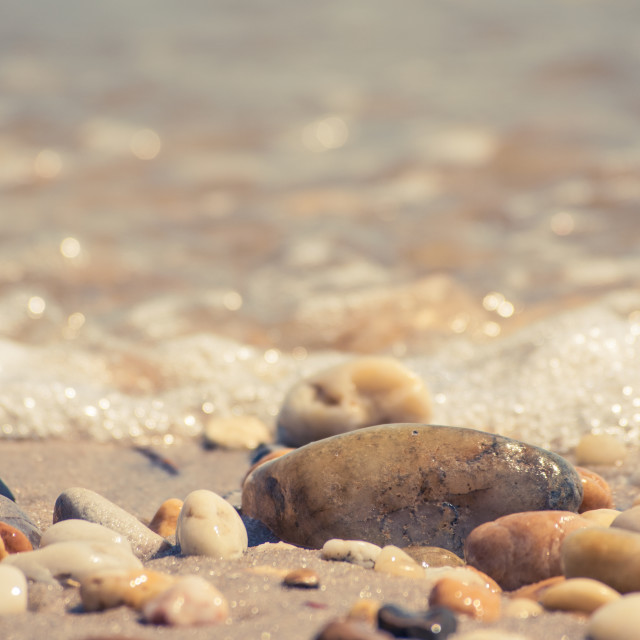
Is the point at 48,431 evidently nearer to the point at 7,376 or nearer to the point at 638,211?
the point at 7,376

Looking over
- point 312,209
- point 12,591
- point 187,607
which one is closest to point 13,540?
point 12,591

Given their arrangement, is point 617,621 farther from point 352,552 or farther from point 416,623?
point 352,552

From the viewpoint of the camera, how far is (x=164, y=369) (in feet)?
10.3

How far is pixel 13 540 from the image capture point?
1538mm

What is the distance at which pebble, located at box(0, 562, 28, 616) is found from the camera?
1280mm

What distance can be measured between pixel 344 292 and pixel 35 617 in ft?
9.65

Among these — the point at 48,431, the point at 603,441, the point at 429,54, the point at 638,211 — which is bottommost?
the point at 48,431

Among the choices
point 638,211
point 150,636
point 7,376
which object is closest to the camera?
point 150,636

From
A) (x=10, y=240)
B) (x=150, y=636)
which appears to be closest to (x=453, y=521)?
(x=150, y=636)

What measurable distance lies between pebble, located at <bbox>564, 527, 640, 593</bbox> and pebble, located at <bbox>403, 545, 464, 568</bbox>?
24 cm

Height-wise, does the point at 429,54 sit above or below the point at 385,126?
above

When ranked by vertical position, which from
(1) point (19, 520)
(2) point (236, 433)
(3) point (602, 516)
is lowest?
(2) point (236, 433)

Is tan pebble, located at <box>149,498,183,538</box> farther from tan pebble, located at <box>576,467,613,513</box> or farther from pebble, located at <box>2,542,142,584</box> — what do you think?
tan pebble, located at <box>576,467,613,513</box>

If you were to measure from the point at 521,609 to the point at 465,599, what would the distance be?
0.11m
